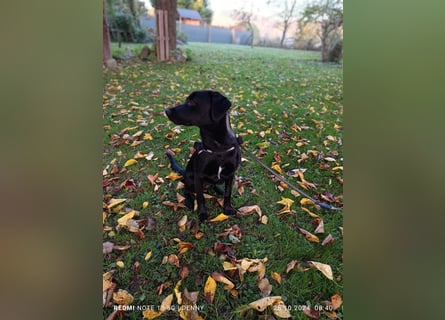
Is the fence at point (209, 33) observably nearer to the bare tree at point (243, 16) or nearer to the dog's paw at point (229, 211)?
the bare tree at point (243, 16)

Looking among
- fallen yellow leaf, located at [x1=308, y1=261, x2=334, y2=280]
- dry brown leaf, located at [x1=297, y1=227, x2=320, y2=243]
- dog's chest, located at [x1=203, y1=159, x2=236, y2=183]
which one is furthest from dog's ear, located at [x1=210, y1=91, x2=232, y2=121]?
fallen yellow leaf, located at [x1=308, y1=261, x2=334, y2=280]

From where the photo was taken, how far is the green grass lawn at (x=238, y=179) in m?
1.07

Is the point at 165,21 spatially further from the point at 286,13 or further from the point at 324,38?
the point at 324,38

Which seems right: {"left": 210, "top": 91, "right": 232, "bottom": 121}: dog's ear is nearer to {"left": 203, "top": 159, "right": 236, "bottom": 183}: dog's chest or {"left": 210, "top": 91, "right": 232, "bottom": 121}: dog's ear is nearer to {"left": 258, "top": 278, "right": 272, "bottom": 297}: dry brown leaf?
{"left": 203, "top": 159, "right": 236, "bottom": 183}: dog's chest

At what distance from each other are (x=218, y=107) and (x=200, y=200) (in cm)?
38

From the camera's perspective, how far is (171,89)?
1218 millimetres

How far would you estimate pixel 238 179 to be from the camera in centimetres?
125

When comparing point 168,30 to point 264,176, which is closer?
point 168,30
